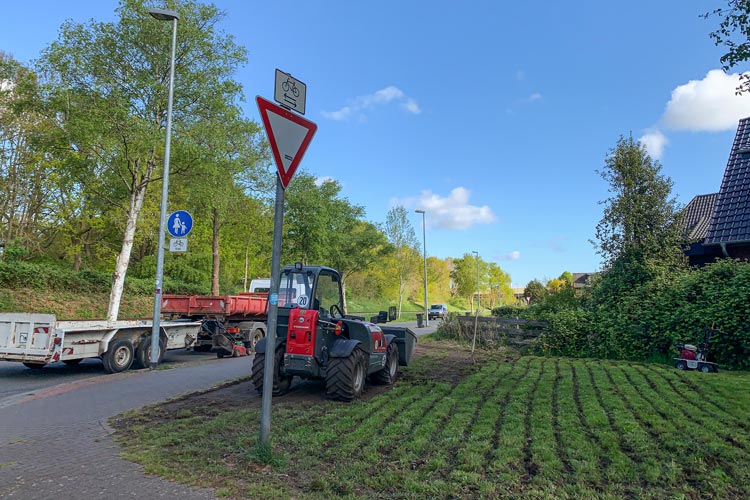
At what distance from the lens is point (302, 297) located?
28.4 feet

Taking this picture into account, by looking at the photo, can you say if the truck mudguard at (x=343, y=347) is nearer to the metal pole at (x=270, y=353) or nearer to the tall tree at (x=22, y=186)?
the metal pole at (x=270, y=353)

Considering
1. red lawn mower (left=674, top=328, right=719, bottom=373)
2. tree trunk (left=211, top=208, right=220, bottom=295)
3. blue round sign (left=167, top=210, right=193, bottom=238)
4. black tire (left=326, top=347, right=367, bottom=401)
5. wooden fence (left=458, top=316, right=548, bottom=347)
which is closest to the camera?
black tire (left=326, top=347, right=367, bottom=401)

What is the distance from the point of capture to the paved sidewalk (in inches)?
165

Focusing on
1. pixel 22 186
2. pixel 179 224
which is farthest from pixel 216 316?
pixel 22 186

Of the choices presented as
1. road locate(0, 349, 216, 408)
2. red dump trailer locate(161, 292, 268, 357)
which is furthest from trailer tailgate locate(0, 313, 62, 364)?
red dump trailer locate(161, 292, 268, 357)

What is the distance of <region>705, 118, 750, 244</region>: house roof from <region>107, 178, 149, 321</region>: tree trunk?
1978 cm

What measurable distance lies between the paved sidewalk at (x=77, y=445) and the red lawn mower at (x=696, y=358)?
10.8m

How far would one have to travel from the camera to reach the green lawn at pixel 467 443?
4.30 m

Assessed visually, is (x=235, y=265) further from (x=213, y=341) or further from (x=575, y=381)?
(x=575, y=381)

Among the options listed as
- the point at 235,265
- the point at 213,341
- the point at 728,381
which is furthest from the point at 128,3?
the point at 235,265

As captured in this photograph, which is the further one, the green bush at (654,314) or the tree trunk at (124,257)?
the tree trunk at (124,257)

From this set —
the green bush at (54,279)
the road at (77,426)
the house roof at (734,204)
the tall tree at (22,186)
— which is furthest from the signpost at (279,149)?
the tall tree at (22,186)

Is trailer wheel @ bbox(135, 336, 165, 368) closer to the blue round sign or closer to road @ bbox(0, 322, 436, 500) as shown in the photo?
road @ bbox(0, 322, 436, 500)

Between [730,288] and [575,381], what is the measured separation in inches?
267
